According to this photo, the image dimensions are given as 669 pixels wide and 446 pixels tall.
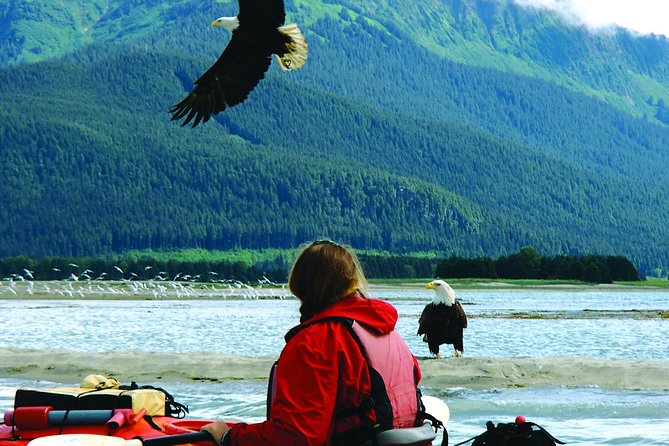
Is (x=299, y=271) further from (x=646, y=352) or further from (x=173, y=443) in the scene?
(x=646, y=352)

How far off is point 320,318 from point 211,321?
36.4m

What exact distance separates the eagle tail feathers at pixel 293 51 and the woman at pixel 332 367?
6.21 metres

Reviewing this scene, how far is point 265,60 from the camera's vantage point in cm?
1213

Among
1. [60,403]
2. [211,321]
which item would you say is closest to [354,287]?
[60,403]

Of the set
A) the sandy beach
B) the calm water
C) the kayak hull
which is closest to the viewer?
the kayak hull

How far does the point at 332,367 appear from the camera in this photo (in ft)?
17.9

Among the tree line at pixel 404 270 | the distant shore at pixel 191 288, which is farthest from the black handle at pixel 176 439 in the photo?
the tree line at pixel 404 270

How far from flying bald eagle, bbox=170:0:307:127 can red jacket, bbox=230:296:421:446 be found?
6.30 metres

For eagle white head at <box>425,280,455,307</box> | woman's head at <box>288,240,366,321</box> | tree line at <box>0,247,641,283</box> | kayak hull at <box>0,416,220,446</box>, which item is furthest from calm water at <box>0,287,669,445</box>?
tree line at <box>0,247,641,283</box>

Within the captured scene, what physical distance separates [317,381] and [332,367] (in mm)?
94

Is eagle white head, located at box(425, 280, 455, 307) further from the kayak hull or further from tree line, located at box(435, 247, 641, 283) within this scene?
A: tree line, located at box(435, 247, 641, 283)

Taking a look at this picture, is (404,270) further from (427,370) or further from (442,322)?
(427,370)

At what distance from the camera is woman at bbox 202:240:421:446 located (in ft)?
17.8

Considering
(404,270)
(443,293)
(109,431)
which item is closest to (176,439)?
(109,431)
